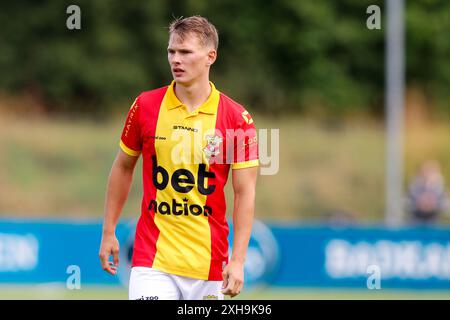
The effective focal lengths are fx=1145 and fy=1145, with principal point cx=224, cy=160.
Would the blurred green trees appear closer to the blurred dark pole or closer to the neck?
the blurred dark pole

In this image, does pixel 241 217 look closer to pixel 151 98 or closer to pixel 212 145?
Answer: pixel 212 145

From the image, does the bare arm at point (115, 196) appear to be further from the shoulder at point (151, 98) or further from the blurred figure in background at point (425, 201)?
the blurred figure in background at point (425, 201)

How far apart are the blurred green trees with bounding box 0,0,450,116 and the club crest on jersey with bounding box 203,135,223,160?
21382 mm

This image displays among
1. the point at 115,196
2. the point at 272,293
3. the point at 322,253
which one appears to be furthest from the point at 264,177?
the point at 115,196

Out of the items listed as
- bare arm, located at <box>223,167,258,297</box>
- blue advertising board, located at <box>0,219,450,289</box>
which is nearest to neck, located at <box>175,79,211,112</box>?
bare arm, located at <box>223,167,258,297</box>

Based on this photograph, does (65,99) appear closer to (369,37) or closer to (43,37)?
(43,37)

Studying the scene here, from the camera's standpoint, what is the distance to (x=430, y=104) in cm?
3080

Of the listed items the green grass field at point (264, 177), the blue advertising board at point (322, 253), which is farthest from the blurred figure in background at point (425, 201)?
the blue advertising board at point (322, 253)

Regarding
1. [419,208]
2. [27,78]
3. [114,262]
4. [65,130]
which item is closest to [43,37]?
[27,78]

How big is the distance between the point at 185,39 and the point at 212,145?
66cm

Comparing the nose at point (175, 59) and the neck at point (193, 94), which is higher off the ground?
the nose at point (175, 59)

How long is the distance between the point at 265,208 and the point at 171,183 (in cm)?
1681

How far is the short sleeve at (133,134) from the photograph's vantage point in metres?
7.05

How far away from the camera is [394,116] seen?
22.7 meters
